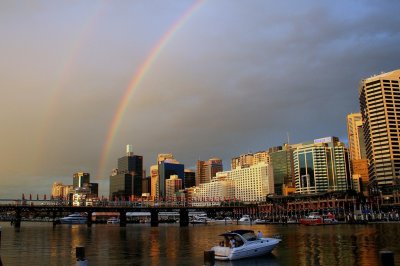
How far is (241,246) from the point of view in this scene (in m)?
46.7

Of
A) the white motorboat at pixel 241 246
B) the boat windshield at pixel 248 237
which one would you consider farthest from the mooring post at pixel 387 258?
the boat windshield at pixel 248 237

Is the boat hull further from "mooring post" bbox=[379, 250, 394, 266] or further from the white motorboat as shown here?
"mooring post" bbox=[379, 250, 394, 266]

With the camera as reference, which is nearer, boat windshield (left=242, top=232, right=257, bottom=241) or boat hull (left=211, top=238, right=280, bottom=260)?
boat hull (left=211, top=238, right=280, bottom=260)

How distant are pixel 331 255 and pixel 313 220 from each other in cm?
12821

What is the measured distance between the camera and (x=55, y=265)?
43375mm

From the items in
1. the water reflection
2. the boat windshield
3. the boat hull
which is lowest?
the water reflection

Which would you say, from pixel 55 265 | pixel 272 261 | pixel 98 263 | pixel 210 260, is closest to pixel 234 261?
pixel 272 261

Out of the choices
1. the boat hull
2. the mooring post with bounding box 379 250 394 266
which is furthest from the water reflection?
the mooring post with bounding box 379 250 394 266

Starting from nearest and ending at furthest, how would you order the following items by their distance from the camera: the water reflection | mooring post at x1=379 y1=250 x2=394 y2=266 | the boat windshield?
1. mooring post at x1=379 y1=250 x2=394 y2=266
2. the water reflection
3. the boat windshield

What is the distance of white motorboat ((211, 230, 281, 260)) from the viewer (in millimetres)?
45750

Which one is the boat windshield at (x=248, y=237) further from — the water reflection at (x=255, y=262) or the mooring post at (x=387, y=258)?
the mooring post at (x=387, y=258)

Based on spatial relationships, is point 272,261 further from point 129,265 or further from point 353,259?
point 129,265

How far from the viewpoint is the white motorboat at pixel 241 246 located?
45.8 meters

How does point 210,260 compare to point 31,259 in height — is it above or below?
above
